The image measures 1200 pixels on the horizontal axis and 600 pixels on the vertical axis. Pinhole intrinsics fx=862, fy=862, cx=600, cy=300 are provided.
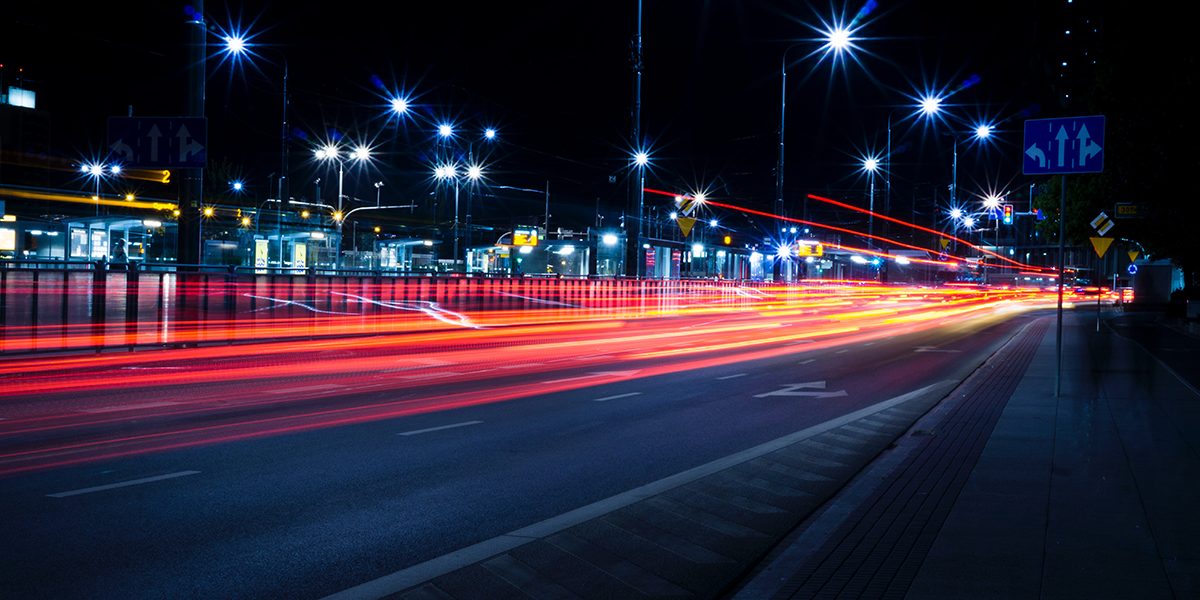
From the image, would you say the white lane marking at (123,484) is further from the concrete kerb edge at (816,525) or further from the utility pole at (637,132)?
the utility pole at (637,132)

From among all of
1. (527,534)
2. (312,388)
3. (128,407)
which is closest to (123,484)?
(527,534)

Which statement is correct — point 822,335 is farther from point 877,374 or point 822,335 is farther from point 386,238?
point 386,238

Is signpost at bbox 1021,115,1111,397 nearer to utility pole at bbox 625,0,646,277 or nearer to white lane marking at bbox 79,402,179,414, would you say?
white lane marking at bbox 79,402,179,414

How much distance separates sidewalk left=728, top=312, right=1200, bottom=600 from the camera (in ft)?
15.5

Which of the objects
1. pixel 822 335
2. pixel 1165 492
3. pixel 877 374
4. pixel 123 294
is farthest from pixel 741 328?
pixel 1165 492

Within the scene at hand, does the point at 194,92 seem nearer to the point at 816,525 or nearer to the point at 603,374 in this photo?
the point at 603,374

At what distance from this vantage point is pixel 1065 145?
12.3 m

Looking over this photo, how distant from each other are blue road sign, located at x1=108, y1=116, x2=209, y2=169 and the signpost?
13403 mm

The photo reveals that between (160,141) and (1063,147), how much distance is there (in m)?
14.7

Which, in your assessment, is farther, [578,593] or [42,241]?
[42,241]

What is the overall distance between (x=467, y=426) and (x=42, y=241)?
49.8 m

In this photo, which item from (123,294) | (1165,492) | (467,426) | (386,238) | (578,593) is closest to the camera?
(578,593)

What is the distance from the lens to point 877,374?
651 inches

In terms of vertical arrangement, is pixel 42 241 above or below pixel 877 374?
above
